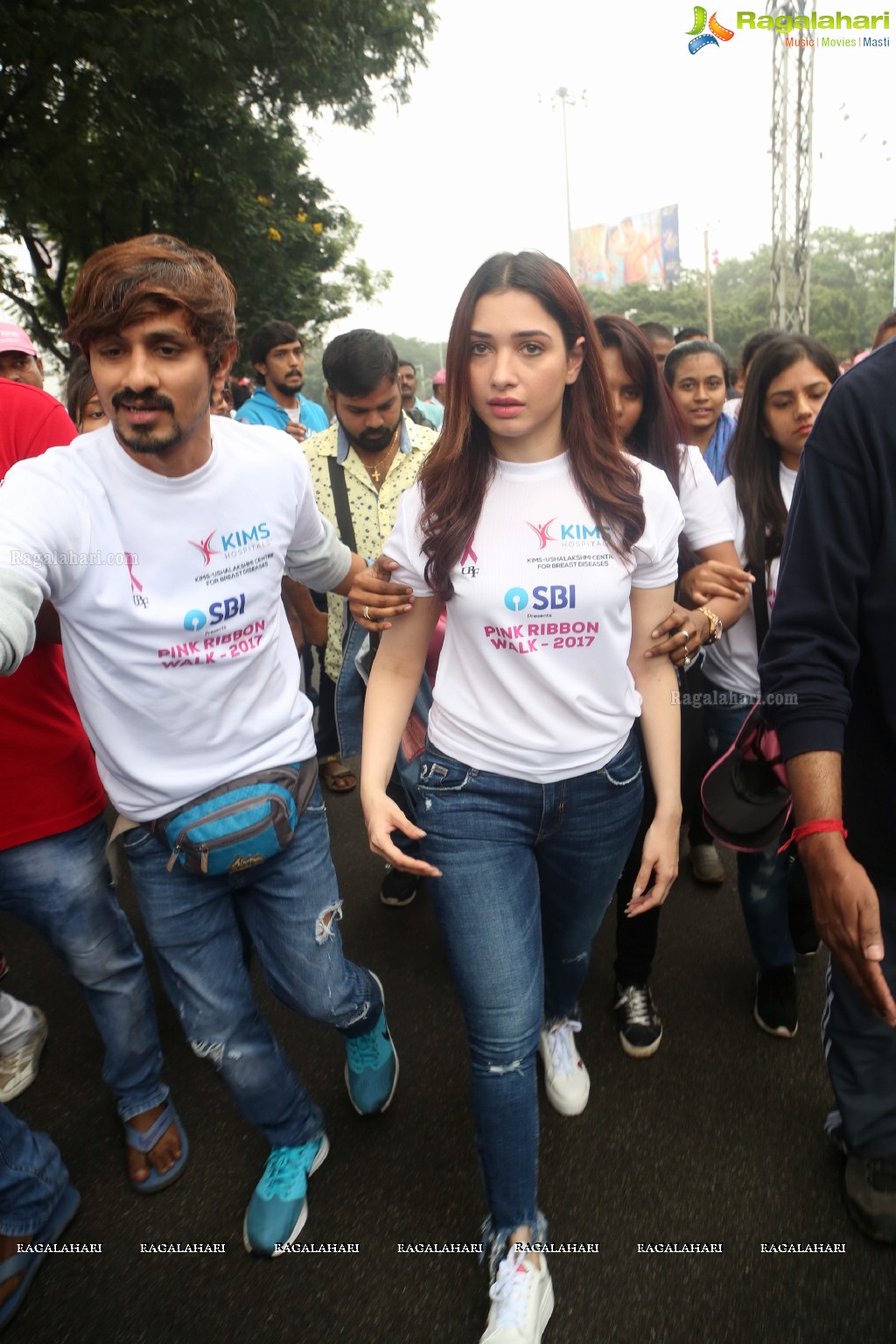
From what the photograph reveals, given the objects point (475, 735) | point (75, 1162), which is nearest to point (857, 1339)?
point (475, 735)

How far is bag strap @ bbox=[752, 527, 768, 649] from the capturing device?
8.26ft

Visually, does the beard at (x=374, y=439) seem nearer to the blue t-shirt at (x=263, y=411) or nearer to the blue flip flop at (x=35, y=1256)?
the blue t-shirt at (x=263, y=411)

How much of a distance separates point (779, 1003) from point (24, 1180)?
6.86 feet

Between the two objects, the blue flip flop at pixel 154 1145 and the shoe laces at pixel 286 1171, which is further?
the blue flip flop at pixel 154 1145

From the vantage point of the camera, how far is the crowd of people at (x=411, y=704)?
63.9 inches

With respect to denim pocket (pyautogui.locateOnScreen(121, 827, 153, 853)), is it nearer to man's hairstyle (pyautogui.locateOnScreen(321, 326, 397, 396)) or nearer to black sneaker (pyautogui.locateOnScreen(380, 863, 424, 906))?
black sneaker (pyautogui.locateOnScreen(380, 863, 424, 906))

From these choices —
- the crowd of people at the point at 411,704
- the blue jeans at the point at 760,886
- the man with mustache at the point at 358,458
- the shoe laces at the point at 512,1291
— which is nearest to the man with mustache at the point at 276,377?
the man with mustache at the point at 358,458

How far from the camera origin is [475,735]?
1.86m

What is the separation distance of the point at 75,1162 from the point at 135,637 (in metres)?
1.61

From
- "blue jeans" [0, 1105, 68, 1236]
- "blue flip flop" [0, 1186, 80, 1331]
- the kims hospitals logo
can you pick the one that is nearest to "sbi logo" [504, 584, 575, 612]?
"blue jeans" [0, 1105, 68, 1236]

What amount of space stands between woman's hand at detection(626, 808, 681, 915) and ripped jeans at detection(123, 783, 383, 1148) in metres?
0.73

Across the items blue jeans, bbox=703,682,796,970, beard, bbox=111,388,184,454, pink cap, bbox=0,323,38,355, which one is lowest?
blue jeans, bbox=703,682,796,970

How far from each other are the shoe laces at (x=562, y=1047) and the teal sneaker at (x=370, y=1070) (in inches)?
18.1

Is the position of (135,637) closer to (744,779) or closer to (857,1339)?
(744,779)
